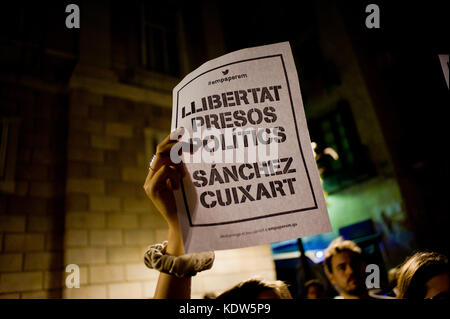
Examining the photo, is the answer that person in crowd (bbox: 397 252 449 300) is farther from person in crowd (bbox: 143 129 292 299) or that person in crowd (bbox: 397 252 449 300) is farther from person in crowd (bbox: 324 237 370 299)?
person in crowd (bbox: 324 237 370 299)

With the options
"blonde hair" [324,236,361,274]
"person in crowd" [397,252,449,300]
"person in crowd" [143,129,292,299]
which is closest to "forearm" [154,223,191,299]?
"person in crowd" [143,129,292,299]

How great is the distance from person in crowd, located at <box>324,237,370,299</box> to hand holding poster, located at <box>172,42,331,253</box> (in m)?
2.13

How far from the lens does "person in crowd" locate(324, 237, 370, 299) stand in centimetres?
270

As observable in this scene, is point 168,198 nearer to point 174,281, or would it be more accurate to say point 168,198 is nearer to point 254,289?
point 174,281

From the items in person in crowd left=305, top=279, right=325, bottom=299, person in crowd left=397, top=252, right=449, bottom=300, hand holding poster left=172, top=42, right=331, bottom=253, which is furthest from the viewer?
person in crowd left=305, top=279, right=325, bottom=299

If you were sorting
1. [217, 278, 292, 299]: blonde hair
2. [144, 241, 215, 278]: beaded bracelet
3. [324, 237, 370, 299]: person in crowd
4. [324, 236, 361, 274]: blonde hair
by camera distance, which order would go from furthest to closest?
[324, 236, 361, 274]: blonde hair < [324, 237, 370, 299]: person in crowd < [217, 278, 292, 299]: blonde hair < [144, 241, 215, 278]: beaded bracelet

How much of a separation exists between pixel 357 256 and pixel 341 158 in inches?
386

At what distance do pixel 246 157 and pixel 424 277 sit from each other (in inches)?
42.1

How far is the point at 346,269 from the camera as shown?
9.59 ft

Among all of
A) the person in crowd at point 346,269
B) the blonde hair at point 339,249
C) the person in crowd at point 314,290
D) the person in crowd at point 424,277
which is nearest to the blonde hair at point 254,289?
the person in crowd at point 424,277

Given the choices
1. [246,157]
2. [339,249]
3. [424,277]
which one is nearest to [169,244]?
[246,157]

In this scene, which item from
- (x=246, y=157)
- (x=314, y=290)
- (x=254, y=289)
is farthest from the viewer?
(x=314, y=290)

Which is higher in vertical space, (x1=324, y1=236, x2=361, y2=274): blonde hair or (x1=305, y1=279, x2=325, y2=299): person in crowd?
(x1=324, y1=236, x2=361, y2=274): blonde hair

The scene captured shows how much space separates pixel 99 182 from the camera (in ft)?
17.3
